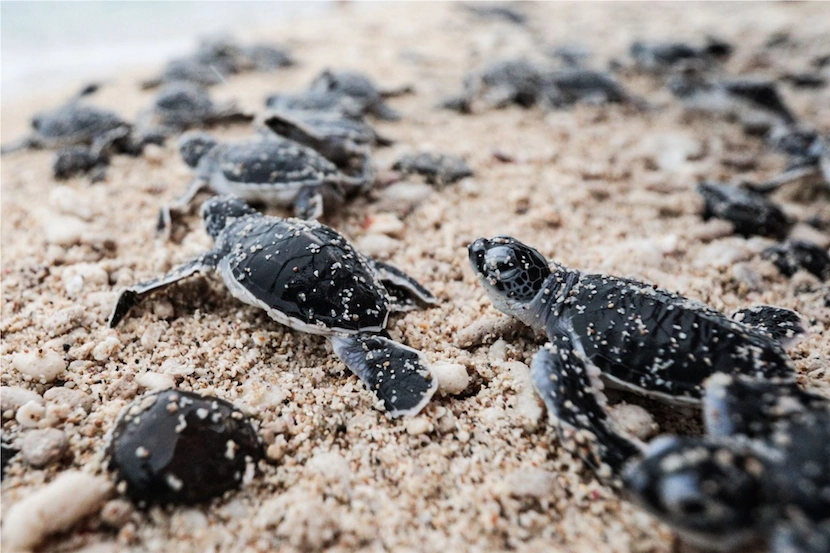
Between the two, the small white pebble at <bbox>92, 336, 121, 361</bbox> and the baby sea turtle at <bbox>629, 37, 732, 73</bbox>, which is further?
the baby sea turtle at <bbox>629, 37, 732, 73</bbox>

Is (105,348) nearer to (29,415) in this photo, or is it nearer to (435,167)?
(29,415)

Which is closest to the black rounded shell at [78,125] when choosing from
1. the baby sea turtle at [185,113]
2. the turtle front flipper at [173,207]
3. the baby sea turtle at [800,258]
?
the baby sea turtle at [185,113]

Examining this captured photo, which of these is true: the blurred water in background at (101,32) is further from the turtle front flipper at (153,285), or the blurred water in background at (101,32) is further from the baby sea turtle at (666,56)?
the turtle front flipper at (153,285)

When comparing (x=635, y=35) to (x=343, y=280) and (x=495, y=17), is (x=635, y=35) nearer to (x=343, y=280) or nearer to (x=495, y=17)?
(x=495, y=17)

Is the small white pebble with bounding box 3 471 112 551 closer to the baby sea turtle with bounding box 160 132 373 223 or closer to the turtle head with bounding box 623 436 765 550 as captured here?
the turtle head with bounding box 623 436 765 550

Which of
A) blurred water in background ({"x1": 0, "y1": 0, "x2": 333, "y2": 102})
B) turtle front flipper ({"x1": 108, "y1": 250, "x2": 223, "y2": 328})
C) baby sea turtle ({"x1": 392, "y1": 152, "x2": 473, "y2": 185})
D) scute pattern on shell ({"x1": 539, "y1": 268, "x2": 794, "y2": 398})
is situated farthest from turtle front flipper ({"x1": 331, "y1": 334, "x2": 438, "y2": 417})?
blurred water in background ({"x1": 0, "y1": 0, "x2": 333, "y2": 102})

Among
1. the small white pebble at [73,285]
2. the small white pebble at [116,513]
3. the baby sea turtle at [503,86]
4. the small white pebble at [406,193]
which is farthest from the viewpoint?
the baby sea turtle at [503,86]

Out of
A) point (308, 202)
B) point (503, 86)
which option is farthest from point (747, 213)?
point (503, 86)
